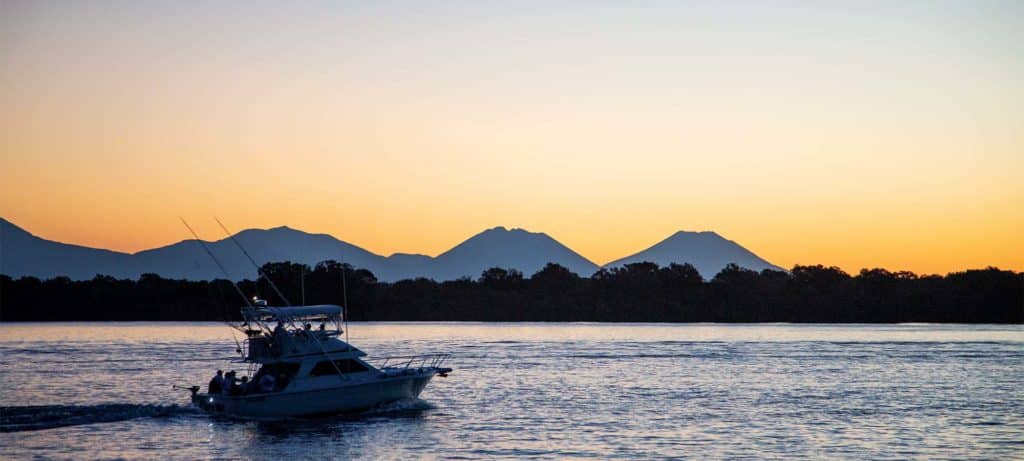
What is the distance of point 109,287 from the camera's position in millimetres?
186375

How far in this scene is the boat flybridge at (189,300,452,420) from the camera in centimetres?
4425

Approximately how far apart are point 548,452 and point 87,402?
81.4 feet

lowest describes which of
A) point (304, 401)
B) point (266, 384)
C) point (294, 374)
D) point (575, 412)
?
point (575, 412)

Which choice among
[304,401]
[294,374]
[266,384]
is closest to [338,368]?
[294,374]

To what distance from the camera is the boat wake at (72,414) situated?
148 feet

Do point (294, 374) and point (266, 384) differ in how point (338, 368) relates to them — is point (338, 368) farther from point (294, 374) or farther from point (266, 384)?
point (266, 384)

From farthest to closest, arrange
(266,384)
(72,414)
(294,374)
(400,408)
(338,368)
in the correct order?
1. (400,408)
2. (72,414)
3. (338,368)
4. (294,374)
5. (266,384)

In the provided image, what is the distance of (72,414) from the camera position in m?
47.6

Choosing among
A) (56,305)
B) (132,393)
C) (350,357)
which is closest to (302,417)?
(350,357)

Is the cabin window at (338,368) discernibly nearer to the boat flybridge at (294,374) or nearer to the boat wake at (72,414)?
the boat flybridge at (294,374)

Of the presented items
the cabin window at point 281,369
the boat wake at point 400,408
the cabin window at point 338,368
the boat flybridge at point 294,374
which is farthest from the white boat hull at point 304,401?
the cabin window at point 281,369

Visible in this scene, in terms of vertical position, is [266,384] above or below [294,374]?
below

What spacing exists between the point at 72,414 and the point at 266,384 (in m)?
9.25

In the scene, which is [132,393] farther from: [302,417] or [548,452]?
[548,452]
